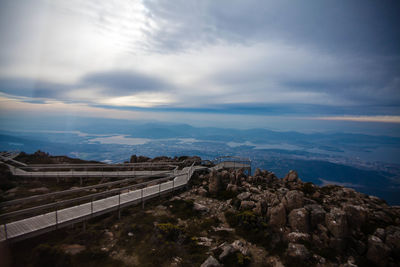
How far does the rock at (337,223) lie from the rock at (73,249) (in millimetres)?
14195

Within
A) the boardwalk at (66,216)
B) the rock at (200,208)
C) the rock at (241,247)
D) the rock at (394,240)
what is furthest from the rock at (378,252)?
the boardwalk at (66,216)

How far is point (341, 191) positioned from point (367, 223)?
790 cm

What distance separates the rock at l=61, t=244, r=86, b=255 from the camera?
8728 millimetres

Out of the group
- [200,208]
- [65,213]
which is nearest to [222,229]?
[200,208]

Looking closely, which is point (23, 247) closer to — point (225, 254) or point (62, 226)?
point (62, 226)

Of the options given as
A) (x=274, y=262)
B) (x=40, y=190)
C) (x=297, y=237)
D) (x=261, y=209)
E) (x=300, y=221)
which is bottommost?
(x=274, y=262)

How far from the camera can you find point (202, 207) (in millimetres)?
14789

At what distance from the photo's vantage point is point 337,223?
10.7 m

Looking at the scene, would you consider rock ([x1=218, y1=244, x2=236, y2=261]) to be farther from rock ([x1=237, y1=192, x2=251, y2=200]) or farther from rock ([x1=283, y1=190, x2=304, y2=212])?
rock ([x1=237, y1=192, x2=251, y2=200])

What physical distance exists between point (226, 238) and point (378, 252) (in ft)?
26.0

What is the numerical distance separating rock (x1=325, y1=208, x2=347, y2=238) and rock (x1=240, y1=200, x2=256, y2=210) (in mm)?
5045

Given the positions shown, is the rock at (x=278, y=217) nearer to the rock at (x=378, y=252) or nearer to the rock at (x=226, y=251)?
the rock at (x=226, y=251)

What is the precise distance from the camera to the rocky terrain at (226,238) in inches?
345

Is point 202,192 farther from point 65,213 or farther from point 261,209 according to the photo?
point 65,213
